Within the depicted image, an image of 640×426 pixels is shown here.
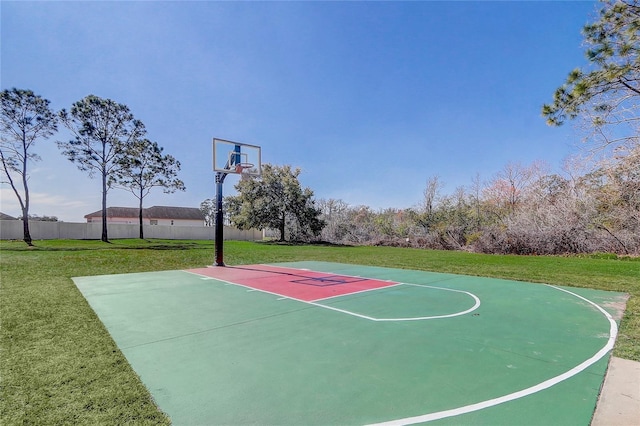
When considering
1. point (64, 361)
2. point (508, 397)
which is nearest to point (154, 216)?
point (64, 361)

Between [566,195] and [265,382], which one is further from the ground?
[566,195]

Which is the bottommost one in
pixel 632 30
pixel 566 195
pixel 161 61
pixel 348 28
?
pixel 566 195

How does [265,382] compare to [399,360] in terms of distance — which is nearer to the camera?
[265,382]

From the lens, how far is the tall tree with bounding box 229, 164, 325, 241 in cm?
2711

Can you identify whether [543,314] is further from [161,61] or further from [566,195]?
[566,195]

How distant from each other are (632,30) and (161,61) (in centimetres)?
1050

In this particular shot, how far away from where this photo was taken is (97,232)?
27781 mm

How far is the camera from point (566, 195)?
666 inches

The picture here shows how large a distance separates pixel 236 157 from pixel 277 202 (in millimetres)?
16343

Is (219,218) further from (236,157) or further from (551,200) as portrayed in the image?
(551,200)

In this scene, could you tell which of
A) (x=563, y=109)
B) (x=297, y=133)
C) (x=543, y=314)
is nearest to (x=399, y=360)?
(x=543, y=314)

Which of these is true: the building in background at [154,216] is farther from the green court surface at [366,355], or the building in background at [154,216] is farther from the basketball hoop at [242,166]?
the green court surface at [366,355]

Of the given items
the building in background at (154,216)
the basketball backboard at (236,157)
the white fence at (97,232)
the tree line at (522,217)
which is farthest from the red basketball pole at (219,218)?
the building in background at (154,216)

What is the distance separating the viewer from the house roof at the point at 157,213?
48531 millimetres
